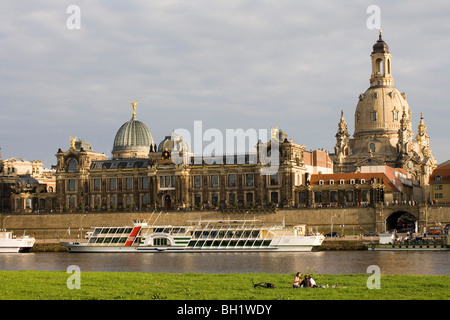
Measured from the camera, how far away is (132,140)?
156 metres

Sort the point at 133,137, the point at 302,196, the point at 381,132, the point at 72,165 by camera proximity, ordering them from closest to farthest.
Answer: the point at 302,196 → the point at 72,165 → the point at 133,137 → the point at 381,132

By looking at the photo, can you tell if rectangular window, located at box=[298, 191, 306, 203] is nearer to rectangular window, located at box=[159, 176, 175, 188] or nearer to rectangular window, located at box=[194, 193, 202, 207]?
rectangular window, located at box=[194, 193, 202, 207]

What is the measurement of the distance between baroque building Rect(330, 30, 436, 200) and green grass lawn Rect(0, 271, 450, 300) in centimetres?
11467

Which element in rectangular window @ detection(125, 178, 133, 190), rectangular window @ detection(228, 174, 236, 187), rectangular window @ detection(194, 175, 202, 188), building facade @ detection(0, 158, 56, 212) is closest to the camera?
rectangular window @ detection(228, 174, 236, 187)

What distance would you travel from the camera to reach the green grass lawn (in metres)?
32.3

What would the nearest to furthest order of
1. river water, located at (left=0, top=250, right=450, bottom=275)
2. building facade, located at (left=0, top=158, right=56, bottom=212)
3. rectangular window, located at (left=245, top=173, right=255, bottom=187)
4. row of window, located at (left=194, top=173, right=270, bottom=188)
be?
river water, located at (left=0, top=250, right=450, bottom=275)
row of window, located at (left=194, top=173, right=270, bottom=188)
rectangular window, located at (left=245, top=173, right=255, bottom=187)
building facade, located at (left=0, top=158, right=56, bottom=212)

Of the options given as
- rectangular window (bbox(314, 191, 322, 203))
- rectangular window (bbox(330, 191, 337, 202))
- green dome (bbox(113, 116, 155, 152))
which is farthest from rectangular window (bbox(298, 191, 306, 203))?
green dome (bbox(113, 116, 155, 152))

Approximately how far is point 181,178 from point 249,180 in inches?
459

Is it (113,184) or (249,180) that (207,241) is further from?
(113,184)

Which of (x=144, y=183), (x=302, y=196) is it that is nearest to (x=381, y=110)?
(x=302, y=196)

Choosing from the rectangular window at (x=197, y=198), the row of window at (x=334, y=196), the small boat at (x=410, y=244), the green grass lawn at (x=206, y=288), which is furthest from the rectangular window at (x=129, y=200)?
the green grass lawn at (x=206, y=288)

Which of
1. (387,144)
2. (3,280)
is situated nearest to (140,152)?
(387,144)

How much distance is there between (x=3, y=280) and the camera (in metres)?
40.1
